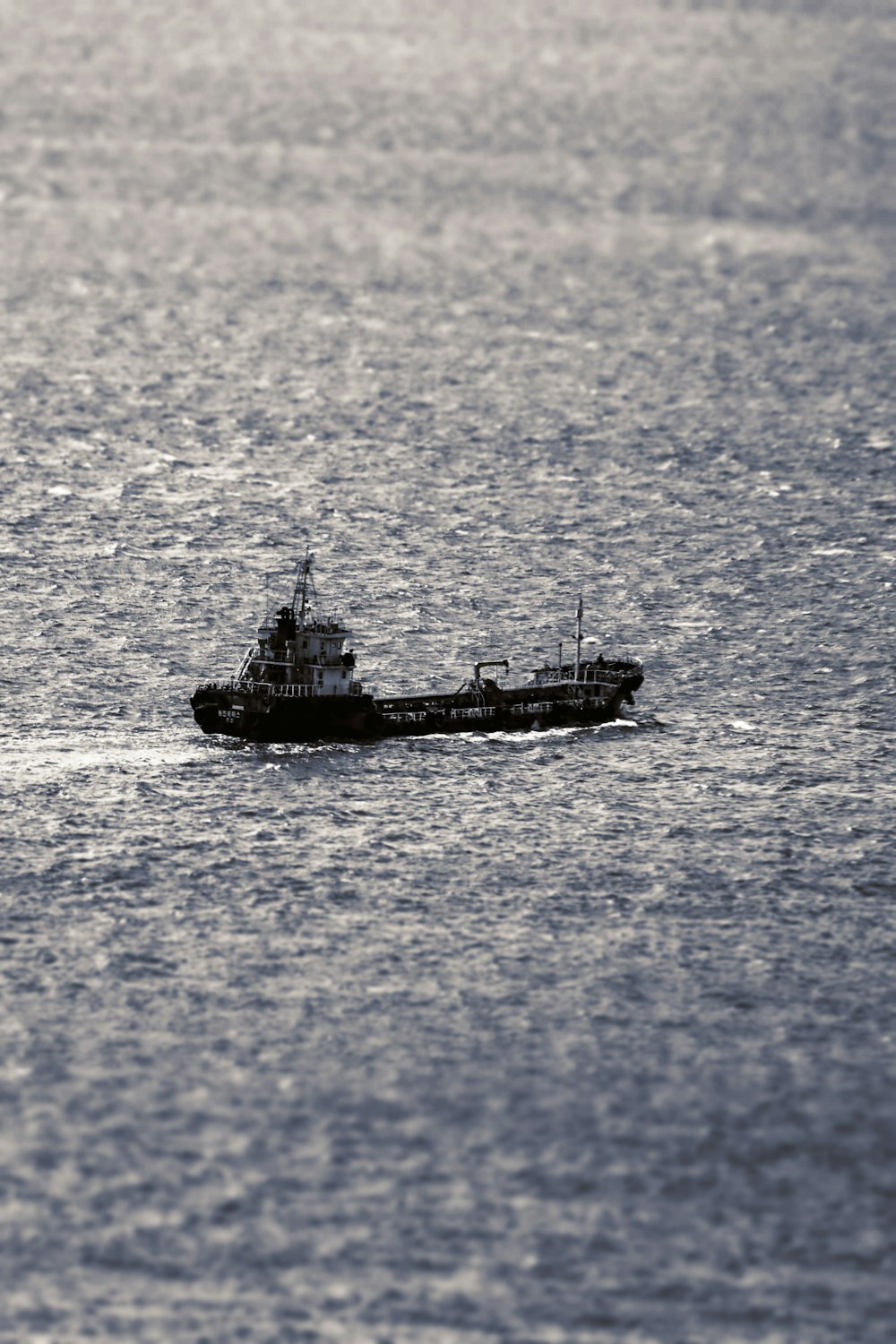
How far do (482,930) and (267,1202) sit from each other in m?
22.2

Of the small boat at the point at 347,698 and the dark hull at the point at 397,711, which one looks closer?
the dark hull at the point at 397,711

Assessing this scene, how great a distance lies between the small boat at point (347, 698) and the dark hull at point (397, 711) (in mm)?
50

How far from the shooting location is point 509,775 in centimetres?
10550

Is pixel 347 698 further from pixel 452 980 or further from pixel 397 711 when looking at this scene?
pixel 452 980

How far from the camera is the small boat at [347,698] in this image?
111000 millimetres

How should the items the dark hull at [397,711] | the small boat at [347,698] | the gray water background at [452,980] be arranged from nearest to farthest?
the gray water background at [452,980], the dark hull at [397,711], the small boat at [347,698]

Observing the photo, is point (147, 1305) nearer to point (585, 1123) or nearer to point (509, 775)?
point (585, 1123)

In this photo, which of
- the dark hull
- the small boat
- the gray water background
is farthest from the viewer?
the small boat

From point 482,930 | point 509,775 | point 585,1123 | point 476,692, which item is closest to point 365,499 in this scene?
point 476,692

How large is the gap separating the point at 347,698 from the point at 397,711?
354cm

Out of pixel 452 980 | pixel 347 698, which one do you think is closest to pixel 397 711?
pixel 347 698

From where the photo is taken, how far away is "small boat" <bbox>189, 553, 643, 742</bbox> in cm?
11100

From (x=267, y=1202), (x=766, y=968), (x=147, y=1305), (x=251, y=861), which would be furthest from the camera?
(x=251, y=861)

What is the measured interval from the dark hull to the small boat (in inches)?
2.0
